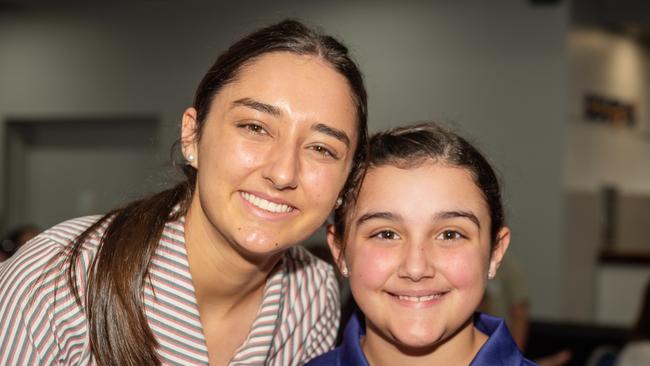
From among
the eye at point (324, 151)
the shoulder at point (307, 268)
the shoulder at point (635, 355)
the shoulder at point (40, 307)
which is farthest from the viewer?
the shoulder at point (635, 355)

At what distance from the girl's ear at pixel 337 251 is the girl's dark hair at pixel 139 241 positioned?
135 mm

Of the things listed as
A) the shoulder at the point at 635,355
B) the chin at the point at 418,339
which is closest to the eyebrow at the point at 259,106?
the chin at the point at 418,339

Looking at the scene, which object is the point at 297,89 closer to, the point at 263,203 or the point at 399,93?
the point at 263,203

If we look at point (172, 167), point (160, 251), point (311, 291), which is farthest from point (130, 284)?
point (311, 291)

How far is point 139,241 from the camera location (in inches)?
68.7

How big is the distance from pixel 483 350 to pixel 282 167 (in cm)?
59

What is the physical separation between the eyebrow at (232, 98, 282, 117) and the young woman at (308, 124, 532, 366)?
0.92 feet

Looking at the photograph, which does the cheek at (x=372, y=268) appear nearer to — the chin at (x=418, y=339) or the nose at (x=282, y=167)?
the chin at (x=418, y=339)

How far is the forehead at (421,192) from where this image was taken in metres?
1.70

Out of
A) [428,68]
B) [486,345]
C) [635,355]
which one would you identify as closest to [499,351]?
[486,345]

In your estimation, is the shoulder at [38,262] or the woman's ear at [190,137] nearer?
the shoulder at [38,262]

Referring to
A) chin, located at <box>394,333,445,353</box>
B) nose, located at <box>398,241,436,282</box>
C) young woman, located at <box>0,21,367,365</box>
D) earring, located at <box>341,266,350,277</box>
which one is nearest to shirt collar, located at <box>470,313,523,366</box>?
chin, located at <box>394,333,445,353</box>

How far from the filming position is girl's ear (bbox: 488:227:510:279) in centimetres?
179

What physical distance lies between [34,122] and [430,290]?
6881 mm
